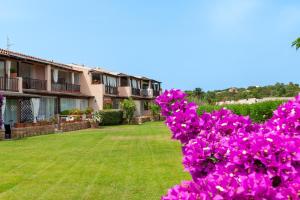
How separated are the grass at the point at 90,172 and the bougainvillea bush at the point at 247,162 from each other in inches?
213

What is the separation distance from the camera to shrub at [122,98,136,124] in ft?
151

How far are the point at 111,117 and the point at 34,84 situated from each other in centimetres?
895

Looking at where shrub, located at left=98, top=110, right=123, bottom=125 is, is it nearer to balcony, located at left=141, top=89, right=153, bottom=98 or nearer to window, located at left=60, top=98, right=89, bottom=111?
window, located at left=60, top=98, right=89, bottom=111

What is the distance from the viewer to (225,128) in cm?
500

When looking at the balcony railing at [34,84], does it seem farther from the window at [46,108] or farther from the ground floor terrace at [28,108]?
the window at [46,108]

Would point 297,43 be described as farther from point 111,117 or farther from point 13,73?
point 111,117

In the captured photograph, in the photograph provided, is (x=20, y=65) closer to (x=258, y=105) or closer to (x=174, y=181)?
(x=258, y=105)

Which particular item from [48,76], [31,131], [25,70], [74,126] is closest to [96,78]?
[48,76]

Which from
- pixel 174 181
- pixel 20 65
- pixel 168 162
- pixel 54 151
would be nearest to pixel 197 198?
pixel 174 181

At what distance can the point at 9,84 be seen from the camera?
111 ft

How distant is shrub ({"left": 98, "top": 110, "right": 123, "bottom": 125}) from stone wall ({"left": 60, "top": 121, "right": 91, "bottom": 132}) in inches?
136

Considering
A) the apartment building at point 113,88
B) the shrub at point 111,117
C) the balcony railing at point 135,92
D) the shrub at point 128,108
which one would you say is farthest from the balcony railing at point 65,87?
the balcony railing at point 135,92

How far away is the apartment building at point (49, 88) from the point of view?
3409 centimetres

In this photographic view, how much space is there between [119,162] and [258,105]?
25.9ft
